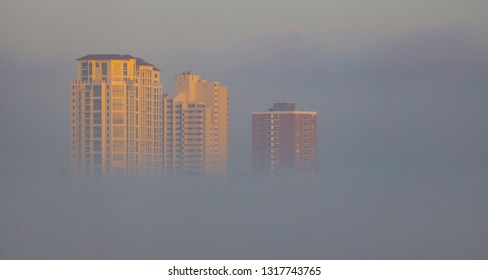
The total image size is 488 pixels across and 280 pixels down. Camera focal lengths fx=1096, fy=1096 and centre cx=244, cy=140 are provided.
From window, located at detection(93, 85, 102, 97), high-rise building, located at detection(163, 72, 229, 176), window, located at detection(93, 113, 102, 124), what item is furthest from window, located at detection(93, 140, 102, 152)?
high-rise building, located at detection(163, 72, 229, 176)

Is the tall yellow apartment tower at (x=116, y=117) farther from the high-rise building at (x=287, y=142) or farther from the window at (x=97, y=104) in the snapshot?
the high-rise building at (x=287, y=142)

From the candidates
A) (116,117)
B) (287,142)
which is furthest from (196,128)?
(287,142)

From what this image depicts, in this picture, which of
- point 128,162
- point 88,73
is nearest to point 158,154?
point 128,162

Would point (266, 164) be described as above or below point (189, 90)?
below

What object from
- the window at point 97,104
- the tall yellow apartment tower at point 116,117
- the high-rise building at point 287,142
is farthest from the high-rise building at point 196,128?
the window at point 97,104

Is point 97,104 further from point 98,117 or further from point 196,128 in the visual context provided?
point 196,128

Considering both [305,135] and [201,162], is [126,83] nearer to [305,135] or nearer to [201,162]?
[201,162]
